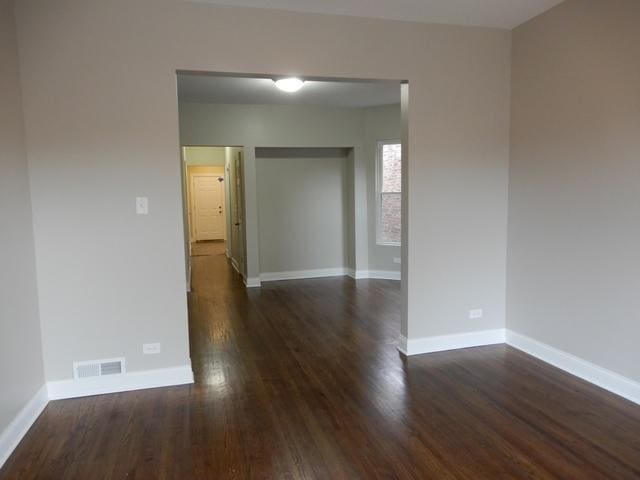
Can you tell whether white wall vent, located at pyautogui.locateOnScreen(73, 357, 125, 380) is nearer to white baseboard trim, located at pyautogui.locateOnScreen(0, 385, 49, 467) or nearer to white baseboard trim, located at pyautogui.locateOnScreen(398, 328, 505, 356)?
white baseboard trim, located at pyautogui.locateOnScreen(0, 385, 49, 467)

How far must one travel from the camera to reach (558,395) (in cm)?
303

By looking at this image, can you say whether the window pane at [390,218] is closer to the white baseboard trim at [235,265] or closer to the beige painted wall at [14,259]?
the white baseboard trim at [235,265]

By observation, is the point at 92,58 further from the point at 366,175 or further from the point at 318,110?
the point at 366,175

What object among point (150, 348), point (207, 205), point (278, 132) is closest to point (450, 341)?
point (150, 348)

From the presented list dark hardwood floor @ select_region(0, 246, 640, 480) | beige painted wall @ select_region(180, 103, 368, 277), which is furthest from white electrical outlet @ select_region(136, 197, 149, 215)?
beige painted wall @ select_region(180, 103, 368, 277)

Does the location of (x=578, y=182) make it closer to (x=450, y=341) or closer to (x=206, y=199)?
(x=450, y=341)

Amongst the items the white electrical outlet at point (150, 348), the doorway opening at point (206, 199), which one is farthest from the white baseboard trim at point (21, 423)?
the doorway opening at point (206, 199)

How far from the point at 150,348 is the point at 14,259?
41.9 inches

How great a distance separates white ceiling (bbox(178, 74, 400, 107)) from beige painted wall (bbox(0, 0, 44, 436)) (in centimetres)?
228

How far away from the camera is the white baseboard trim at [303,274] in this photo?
24.2 feet

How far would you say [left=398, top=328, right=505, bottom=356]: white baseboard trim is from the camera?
3848 mm

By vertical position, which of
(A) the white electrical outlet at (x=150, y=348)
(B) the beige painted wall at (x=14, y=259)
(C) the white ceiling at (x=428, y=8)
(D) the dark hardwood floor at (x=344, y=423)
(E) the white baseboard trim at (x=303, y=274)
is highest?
(C) the white ceiling at (x=428, y=8)

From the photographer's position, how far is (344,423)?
2.72 m

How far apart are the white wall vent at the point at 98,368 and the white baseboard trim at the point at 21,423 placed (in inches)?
8.7
